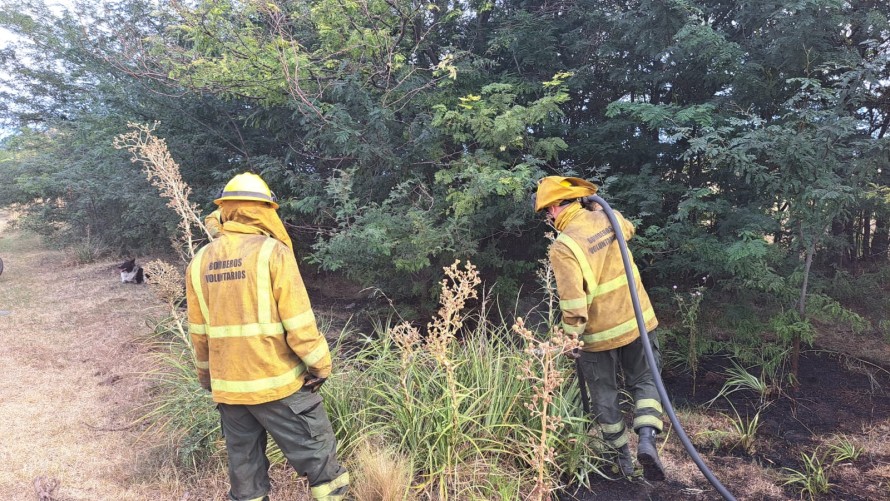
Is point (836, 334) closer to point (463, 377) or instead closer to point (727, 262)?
point (727, 262)

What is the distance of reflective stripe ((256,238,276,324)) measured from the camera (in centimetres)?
257

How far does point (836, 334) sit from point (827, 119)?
9.95 ft

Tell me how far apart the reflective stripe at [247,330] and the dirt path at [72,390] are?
1.39 meters

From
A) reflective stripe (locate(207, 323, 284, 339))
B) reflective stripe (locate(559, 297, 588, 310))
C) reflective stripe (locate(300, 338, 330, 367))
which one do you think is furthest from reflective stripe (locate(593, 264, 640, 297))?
reflective stripe (locate(207, 323, 284, 339))

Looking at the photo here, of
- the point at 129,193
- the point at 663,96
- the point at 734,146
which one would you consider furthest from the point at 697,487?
the point at 129,193

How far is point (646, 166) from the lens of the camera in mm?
5863

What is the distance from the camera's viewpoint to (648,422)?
3258 millimetres

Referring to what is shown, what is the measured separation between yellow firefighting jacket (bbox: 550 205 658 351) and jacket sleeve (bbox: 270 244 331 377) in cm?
146

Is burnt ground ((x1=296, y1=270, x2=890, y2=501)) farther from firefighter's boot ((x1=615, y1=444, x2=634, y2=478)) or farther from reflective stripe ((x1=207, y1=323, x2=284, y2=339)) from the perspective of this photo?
reflective stripe ((x1=207, y1=323, x2=284, y2=339))

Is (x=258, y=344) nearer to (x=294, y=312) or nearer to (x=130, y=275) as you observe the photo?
(x=294, y=312)

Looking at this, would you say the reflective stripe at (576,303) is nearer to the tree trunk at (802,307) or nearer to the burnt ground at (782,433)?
the burnt ground at (782,433)

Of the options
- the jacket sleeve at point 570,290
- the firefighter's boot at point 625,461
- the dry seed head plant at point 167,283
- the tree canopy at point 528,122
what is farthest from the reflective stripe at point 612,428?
the dry seed head plant at point 167,283

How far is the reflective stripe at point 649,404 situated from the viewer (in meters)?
3.33

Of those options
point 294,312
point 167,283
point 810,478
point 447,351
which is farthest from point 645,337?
point 167,283
